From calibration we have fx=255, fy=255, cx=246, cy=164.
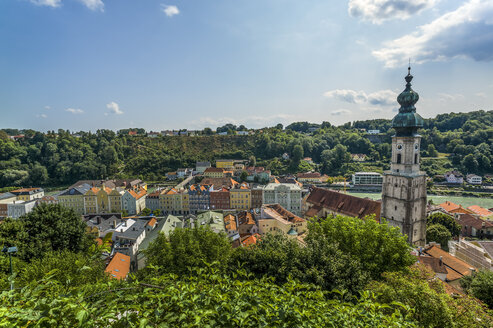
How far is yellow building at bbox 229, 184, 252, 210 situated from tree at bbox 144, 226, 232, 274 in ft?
111

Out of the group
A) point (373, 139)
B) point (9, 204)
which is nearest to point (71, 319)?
point (9, 204)

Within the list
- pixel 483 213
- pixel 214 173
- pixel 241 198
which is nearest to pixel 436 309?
pixel 241 198

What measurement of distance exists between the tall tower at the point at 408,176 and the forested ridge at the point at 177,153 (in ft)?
198

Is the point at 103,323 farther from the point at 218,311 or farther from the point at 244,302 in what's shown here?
the point at 244,302

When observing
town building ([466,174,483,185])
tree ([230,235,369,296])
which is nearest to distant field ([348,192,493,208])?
town building ([466,174,483,185])

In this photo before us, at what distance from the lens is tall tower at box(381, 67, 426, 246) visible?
75.0 ft

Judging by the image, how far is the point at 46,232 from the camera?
51.2 ft

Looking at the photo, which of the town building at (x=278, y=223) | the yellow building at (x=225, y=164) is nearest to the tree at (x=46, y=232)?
the town building at (x=278, y=223)

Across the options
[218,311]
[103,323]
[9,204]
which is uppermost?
[103,323]

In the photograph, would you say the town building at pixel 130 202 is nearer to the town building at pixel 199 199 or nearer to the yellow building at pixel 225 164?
the town building at pixel 199 199

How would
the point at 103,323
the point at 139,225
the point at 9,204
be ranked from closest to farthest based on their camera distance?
the point at 103,323 → the point at 139,225 → the point at 9,204

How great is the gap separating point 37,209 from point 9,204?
142ft

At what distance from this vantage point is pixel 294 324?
312 centimetres

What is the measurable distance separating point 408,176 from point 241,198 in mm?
31023
